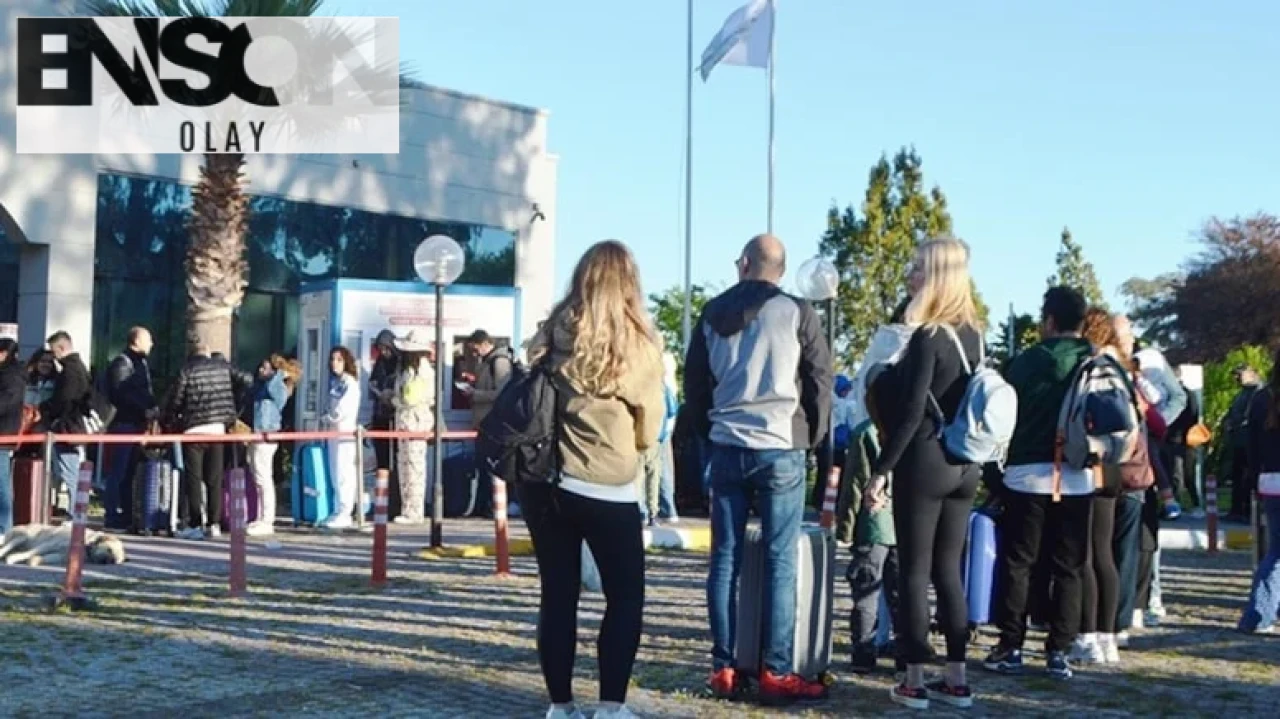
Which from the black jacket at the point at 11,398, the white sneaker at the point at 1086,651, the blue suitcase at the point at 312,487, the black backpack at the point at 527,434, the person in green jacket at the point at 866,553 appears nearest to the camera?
the black backpack at the point at 527,434

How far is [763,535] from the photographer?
716cm

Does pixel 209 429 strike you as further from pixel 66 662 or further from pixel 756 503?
pixel 756 503

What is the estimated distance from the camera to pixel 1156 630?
10.1 meters

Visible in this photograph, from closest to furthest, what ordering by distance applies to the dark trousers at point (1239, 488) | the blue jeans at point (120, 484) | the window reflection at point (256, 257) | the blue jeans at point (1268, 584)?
the blue jeans at point (1268, 584), the blue jeans at point (120, 484), the dark trousers at point (1239, 488), the window reflection at point (256, 257)

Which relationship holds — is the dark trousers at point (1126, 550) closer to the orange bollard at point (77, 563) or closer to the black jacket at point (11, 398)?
the orange bollard at point (77, 563)

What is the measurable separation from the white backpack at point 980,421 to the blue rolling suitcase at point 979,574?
130cm

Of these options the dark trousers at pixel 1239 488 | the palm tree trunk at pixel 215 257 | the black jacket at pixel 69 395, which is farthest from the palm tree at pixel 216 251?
the dark trousers at pixel 1239 488

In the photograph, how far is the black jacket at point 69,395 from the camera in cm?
1591

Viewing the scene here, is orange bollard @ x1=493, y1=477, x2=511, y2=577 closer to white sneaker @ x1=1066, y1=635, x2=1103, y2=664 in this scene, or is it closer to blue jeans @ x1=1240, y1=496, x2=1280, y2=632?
white sneaker @ x1=1066, y1=635, x2=1103, y2=664

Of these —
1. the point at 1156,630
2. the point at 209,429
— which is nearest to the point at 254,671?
the point at 1156,630

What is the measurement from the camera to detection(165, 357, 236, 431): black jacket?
15.8 meters

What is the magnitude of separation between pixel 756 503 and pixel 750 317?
844mm

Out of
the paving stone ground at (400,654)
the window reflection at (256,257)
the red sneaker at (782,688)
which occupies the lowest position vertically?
the paving stone ground at (400,654)

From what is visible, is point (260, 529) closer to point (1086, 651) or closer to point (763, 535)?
point (1086, 651)
